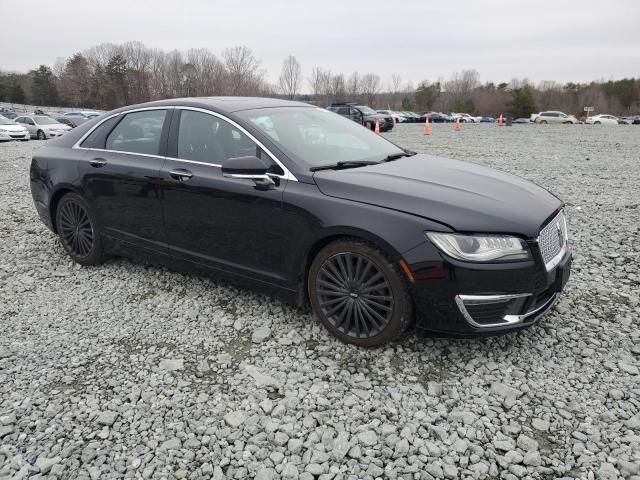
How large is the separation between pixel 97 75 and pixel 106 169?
72480mm

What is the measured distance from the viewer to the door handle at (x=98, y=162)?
14.4 feet

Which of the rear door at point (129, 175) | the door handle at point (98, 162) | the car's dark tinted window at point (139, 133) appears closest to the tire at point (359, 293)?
the rear door at point (129, 175)

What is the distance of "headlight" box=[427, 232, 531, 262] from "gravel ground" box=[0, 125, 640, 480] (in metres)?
0.75

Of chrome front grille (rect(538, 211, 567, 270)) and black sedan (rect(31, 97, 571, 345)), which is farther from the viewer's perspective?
chrome front grille (rect(538, 211, 567, 270))

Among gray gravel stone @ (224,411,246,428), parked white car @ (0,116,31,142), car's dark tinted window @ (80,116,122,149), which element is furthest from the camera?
parked white car @ (0,116,31,142)

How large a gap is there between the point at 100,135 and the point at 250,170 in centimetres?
216

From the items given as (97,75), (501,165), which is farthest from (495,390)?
(97,75)

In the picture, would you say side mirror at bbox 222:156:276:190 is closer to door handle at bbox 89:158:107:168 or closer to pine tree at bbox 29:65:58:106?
door handle at bbox 89:158:107:168

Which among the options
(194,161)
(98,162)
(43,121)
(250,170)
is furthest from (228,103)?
(43,121)

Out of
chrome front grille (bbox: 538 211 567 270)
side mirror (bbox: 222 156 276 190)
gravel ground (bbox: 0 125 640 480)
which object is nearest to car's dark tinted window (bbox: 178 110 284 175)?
side mirror (bbox: 222 156 276 190)

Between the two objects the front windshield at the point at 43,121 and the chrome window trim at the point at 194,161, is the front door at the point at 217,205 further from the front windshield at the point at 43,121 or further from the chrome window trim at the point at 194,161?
the front windshield at the point at 43,121

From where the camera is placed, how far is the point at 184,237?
154 inches

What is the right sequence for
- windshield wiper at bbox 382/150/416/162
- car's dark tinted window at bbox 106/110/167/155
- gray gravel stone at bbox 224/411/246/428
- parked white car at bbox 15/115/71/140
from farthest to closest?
1. parked white car at bbox 15/115/71/140
2. car's dark tinted window at bbox 106/110/167/155
3. windshield wiper at bbox 382/150/416/162
4. gray gravel stone at bbox 224/411/246/428

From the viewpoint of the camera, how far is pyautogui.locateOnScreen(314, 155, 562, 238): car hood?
2877 millimetres
